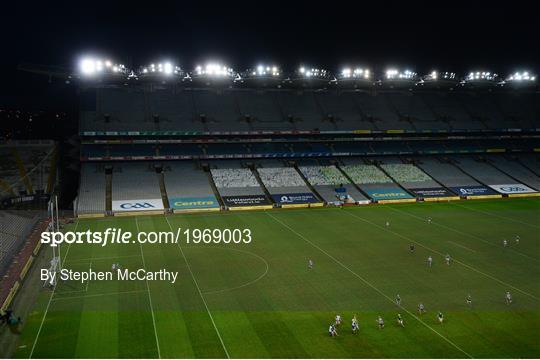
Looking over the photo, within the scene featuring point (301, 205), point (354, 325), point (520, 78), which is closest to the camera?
point (354, 325)

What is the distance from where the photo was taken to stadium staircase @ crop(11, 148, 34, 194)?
184ft

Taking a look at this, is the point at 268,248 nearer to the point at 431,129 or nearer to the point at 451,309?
the point at 451,309

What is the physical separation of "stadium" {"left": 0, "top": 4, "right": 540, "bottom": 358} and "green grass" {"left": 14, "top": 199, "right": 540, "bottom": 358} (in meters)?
0.16

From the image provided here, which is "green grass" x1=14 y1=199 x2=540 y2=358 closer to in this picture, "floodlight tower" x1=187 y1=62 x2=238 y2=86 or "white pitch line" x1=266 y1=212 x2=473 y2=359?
"white pitch line" x1=266 y1=212 x2=473 y2=359

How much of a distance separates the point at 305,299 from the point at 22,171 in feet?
152

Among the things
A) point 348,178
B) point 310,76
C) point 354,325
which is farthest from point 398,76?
point 354,325

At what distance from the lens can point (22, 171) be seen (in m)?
59.3

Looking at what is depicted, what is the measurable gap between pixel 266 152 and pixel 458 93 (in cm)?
4354

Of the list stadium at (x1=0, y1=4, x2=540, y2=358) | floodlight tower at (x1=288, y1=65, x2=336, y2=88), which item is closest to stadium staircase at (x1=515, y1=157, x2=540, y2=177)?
stadium at (x1=0, y1=4, x2=540, y2=358)

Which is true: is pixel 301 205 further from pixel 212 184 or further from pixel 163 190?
pixel 163 190


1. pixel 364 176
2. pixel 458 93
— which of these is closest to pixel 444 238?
pixel 364 176

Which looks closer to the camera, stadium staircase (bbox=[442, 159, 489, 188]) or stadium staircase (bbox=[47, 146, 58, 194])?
stadium staircase (bbox=[47, 146, 58, 194])

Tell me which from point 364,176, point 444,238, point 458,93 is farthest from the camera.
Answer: point 458,93

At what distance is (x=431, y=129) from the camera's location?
267ft
